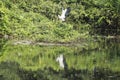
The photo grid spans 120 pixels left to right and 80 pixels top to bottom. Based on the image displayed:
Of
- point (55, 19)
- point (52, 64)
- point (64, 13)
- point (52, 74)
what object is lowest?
point (55, 19)

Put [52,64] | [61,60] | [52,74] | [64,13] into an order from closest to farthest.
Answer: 1. [52,74]
2. [52,64]
3. [61,60]
4. [64,13]

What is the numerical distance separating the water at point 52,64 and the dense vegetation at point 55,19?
3.19 meters

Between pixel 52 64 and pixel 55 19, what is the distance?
13.9m

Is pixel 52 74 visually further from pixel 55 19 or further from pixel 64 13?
pixel 64 13

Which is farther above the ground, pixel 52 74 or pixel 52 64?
pixel 52 74

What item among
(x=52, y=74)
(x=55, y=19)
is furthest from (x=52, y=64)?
(x=55, y=19)

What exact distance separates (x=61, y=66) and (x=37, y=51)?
17.4 feet

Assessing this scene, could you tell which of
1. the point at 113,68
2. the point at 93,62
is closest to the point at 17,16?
the point at 93,62

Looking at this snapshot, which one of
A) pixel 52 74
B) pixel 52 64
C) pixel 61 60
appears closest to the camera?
pixel 52 74

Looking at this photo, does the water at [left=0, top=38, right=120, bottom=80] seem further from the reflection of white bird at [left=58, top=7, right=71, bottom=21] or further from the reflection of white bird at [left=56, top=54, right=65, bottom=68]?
the reflection of white bird at [left=58, top=7, right=71, bottom=21]

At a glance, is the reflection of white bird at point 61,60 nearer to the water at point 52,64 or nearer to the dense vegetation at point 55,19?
the water at point 52,64

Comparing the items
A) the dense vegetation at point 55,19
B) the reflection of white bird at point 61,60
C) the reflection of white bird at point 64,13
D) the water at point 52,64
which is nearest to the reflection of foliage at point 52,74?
the water at point 52,64

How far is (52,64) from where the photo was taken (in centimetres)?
1617

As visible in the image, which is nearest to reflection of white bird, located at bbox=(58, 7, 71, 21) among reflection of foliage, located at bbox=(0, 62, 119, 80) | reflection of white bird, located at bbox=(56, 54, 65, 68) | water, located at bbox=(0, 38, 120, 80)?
water, located at bbox=(0, 38, 120, 80)
